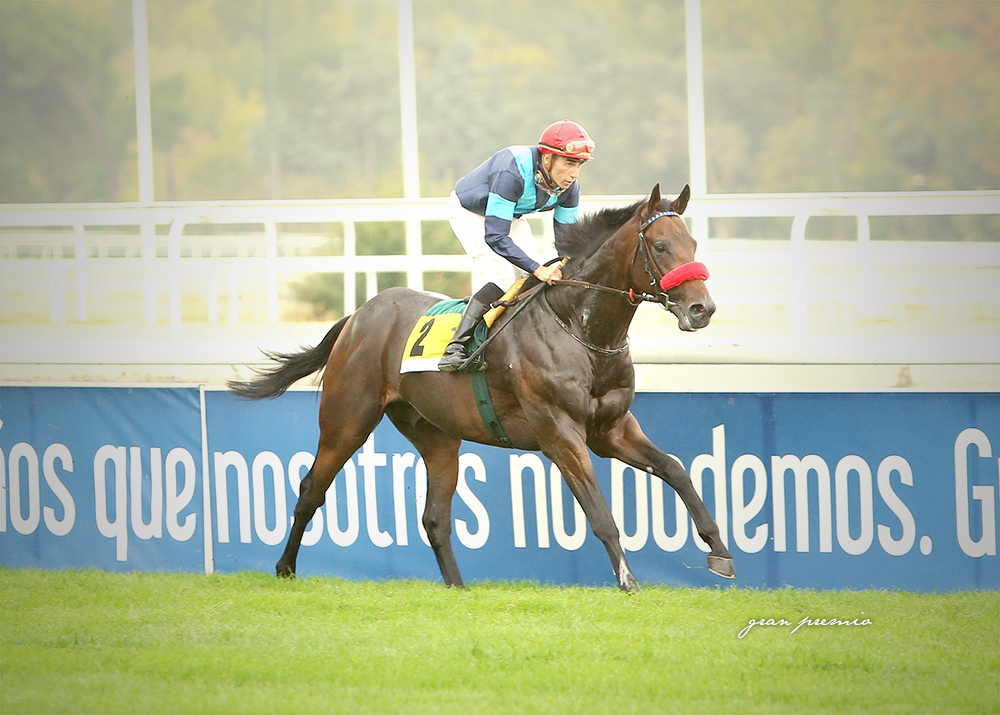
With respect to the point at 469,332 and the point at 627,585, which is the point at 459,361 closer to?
the point at 469,332

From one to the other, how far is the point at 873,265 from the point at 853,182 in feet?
72.3

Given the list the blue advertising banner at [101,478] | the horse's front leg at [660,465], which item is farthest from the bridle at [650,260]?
the blue advertising banner at [101,478]

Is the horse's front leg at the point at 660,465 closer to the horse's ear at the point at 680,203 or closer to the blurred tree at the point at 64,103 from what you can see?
the horse's ear at the point at 680,203

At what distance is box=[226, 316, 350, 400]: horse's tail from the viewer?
667cm

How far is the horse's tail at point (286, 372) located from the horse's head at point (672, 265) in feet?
7.23

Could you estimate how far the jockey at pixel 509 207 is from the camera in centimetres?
527

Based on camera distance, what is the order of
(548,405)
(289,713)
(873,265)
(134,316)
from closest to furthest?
(289,713), (548,405), (873,265), (134,316)

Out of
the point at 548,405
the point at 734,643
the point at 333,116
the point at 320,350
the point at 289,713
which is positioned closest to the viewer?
the point at 289,713

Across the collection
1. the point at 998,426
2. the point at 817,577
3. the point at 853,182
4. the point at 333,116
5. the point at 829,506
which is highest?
the point at 333,116

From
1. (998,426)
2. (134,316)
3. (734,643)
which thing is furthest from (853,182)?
(734,643)

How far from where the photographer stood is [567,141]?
5.25 meters

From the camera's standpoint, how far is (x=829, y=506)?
604 cm

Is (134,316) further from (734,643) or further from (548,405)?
(734,643)

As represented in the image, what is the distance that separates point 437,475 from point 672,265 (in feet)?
6.54
